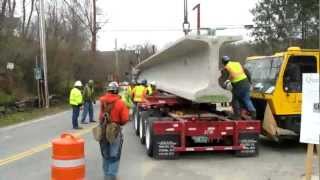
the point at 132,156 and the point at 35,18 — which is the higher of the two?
the point at 35,18

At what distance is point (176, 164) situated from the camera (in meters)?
12.7

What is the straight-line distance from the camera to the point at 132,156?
46.4 ft

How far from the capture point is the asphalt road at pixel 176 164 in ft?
37.2

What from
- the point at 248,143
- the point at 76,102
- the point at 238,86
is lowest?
the point at 248,143

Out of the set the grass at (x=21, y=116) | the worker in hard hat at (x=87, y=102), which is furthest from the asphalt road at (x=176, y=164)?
the grass at (x=21, y=116)

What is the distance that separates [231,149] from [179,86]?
12.6ft

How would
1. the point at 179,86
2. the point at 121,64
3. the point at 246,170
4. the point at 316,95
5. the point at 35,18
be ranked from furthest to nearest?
the point at 121,64 → the point at 35,18 → the point at 179,86 → the point at 246,170 → the point at 316,95

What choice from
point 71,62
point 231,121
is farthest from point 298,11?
point 231,121

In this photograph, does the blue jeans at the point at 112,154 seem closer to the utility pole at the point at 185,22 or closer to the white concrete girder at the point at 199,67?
the white concrete girder at the point at 199,67

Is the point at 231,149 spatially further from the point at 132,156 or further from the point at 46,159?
the point at 46,159

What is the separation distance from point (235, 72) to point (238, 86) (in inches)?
15.5

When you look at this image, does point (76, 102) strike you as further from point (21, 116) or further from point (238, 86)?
point (238, 86)

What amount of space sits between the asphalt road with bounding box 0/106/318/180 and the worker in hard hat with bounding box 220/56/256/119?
3.44ft

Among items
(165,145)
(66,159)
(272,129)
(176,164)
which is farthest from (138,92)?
(66,159)
